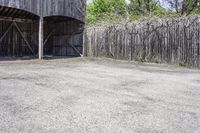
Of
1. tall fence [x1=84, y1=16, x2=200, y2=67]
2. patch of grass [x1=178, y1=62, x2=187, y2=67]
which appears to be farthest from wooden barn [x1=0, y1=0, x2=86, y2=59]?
patch of grass [x1=178, y1=62, x2=187, y2=67]

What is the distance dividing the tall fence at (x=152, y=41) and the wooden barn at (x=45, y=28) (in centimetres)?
201

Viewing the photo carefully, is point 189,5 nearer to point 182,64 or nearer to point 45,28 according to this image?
point 45,28

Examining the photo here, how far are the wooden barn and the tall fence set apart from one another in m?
2.01

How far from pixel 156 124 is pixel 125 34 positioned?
48.6 ft

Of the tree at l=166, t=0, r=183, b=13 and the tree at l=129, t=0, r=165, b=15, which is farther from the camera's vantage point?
the tree at l=129, t=0, r=165, b=15

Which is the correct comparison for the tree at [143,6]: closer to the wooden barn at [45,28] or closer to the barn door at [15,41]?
the wooden barn at [45,28]

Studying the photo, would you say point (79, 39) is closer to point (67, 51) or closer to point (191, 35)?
point (67, 51)

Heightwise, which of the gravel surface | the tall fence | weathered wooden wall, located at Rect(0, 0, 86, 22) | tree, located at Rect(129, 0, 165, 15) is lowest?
the gravel surface

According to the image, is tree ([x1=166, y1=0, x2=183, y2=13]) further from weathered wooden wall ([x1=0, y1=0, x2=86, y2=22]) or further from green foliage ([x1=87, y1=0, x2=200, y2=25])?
weathered wooden wall ([x1=0, y1=0, x2=86, y2=22])

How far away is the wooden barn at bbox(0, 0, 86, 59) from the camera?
70.6 ft

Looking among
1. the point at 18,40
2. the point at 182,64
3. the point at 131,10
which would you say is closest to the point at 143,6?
the point at 131,10

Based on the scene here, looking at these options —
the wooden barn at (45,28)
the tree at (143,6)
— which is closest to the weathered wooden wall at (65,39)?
the wooden barn at (45,28)

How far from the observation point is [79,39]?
24469 millimetres

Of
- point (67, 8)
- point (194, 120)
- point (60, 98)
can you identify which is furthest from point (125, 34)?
point (194, 120)
